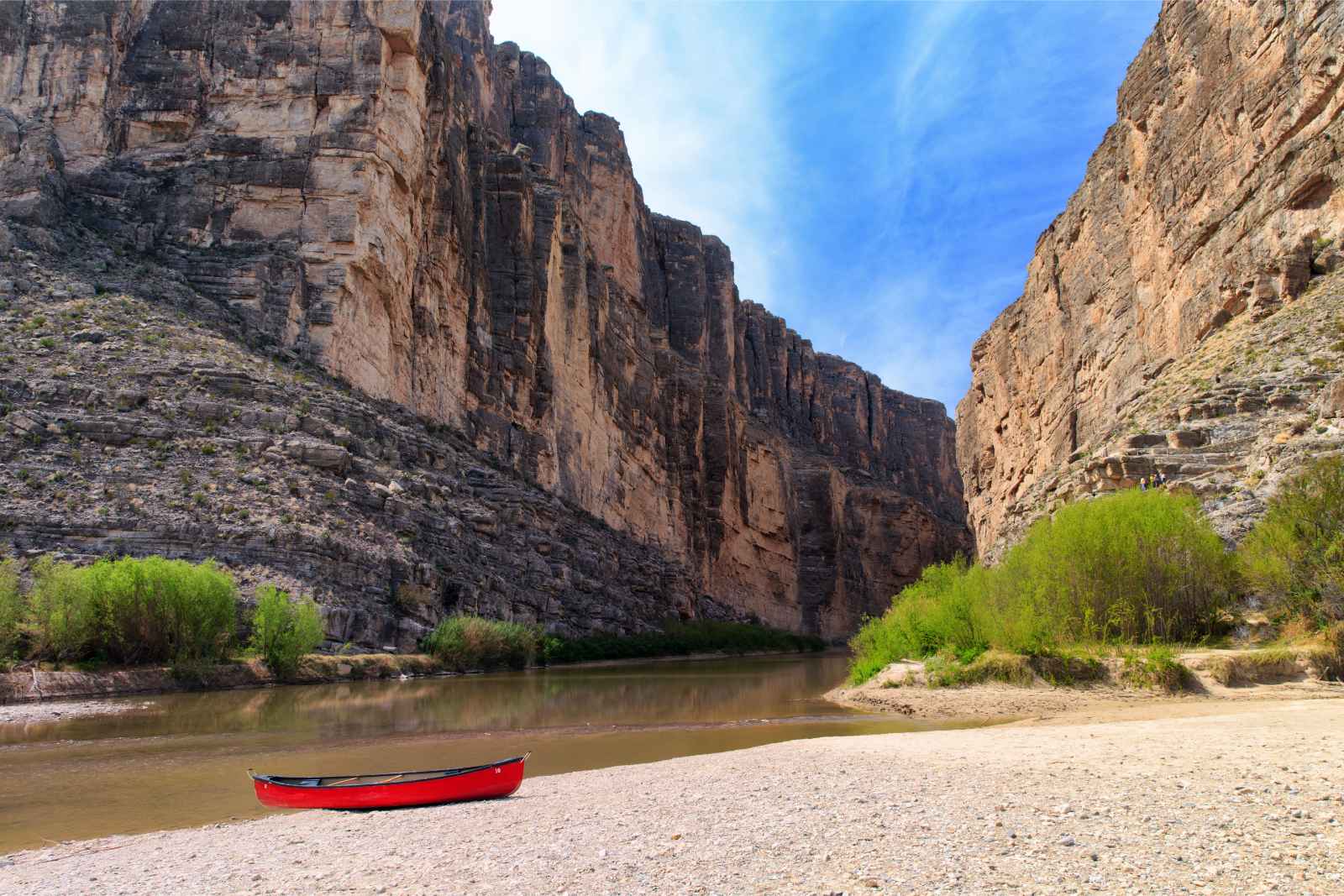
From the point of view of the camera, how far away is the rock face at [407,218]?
4119 cm

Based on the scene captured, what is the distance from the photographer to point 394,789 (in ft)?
30.8

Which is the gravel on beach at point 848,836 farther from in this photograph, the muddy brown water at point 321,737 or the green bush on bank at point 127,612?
the green bush on bank at point 127,612

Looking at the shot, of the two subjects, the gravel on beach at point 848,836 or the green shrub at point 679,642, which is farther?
the green shrub at point 679,642

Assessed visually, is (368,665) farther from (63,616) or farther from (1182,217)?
(1182,217)

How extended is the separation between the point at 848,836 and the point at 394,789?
4.95 metres

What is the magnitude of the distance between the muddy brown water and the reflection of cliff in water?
0.20 feet

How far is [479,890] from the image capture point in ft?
19.9

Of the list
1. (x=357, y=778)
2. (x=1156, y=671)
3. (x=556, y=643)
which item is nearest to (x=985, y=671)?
(x=1156, y=671)

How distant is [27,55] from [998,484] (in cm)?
5703

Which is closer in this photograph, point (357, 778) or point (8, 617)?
point (357, 778)

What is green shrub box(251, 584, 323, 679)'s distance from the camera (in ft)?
79.6

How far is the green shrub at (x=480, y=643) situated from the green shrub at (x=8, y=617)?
1213 centimetres

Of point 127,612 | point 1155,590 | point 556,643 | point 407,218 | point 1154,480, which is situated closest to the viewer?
point 1155,590

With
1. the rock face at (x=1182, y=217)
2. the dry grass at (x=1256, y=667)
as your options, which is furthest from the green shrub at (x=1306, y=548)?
the rock face at (x=1182, y=217)
